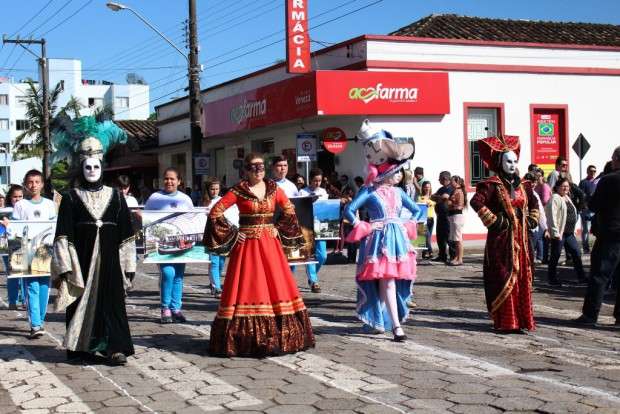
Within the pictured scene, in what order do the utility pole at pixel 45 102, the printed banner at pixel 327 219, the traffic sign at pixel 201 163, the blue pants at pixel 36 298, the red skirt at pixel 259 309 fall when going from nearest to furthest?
the red skirt at pixel 259 309, the blue pants at pixel 36 298, the printed banner at pixel 327 219, the traffic sign at pixel 201 163, the utility pole at pixel 45 102

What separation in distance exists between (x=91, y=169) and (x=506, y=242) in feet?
13.9

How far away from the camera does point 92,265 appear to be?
25.0 ft

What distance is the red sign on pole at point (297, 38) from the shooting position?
24373 millimetres

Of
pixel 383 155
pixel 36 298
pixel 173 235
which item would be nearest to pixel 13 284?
pixel 36 298

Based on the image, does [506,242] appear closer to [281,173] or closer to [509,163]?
[509,163]

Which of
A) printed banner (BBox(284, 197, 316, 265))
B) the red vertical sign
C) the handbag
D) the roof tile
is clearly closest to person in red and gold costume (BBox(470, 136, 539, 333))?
printed banner (BBox(284, 197, 316, 265))

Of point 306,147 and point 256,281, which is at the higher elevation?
point 306,147

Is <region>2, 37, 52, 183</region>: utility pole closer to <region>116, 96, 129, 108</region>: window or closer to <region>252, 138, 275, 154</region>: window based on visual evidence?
<region>252, 138, 275, 154</region>: window

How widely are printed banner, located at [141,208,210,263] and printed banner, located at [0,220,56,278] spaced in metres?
1.16

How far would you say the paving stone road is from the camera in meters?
5.97

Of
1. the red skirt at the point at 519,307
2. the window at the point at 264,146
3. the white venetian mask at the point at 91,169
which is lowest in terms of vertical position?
the red skirt at the point at 519,307

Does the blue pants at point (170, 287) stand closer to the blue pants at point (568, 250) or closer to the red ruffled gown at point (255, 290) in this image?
the red ruffled gown at point (255, 290)

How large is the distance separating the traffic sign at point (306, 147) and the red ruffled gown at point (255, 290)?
11.9 m

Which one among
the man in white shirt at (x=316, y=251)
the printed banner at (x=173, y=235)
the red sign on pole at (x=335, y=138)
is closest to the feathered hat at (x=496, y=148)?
the man in white shirt at (x=316, y=251)
